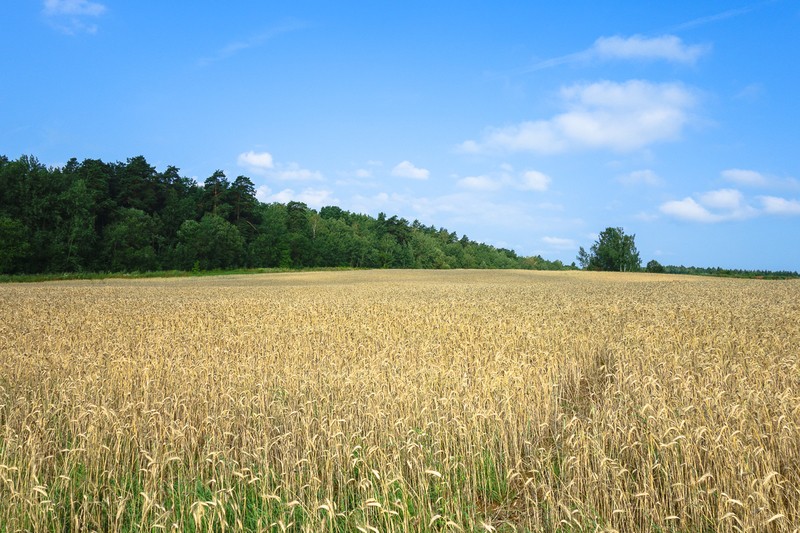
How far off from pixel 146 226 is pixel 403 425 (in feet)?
237

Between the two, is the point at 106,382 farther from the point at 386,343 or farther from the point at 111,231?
the point at 111,231

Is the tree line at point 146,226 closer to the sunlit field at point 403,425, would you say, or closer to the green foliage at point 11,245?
the green foliage at point 11,245

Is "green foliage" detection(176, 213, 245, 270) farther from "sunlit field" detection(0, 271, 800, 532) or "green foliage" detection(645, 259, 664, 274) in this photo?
"green foliage" detection(645, 259, 664, 274)

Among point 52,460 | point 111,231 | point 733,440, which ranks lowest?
point 52,460

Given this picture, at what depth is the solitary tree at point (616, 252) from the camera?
105125mm

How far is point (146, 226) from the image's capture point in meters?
68.8

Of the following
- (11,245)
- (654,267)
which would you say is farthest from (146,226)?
(654,267)

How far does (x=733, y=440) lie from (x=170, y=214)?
3225 inches

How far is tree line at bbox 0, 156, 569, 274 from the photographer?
192ft

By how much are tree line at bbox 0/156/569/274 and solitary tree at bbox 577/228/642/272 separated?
4524 centimetres

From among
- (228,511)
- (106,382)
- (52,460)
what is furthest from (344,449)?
(106,382)

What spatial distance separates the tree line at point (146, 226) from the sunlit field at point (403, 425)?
5361 cm

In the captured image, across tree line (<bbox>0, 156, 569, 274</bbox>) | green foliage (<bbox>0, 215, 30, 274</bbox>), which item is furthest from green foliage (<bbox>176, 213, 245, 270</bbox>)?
green foliage (<bbox>0, 215, 30, 274</bbox>)

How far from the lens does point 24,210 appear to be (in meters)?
59.0
